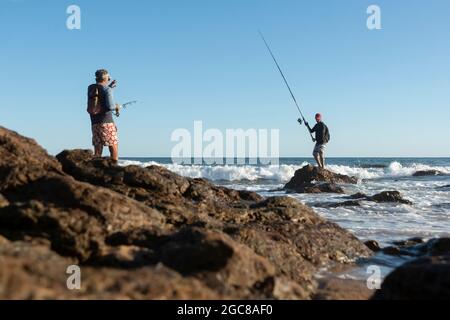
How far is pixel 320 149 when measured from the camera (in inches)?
551

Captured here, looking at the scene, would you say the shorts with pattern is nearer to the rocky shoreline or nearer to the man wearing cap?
the man wearing cap

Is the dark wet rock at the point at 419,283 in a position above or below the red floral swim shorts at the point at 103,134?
below

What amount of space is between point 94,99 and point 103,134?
0.52 metres

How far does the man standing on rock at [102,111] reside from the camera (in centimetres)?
664

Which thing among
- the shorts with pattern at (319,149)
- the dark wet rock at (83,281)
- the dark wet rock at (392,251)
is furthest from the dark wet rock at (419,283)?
the shorts with pattern at (319,149)

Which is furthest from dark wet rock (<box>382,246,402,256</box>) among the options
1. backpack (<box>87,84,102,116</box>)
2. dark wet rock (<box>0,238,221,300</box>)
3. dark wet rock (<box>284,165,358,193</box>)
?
dark wet rock (<box>284,165,358,193</box>)

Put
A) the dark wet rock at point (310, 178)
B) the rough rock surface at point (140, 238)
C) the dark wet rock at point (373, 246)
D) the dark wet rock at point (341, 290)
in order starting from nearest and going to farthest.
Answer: the rough rock surface at point (140, 238) < the dark wet rock at point (341, 290) < the dark wet rock at point (373, 246) < the dark wet rock at point (310, 178)

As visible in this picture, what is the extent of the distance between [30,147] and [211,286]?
3017 mm

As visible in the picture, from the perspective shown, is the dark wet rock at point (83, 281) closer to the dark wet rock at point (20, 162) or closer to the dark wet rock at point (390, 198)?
the dark wet rock at point (20, 162)

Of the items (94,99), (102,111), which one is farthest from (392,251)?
(94,99)

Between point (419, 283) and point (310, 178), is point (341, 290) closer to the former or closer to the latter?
point (419, 283)
